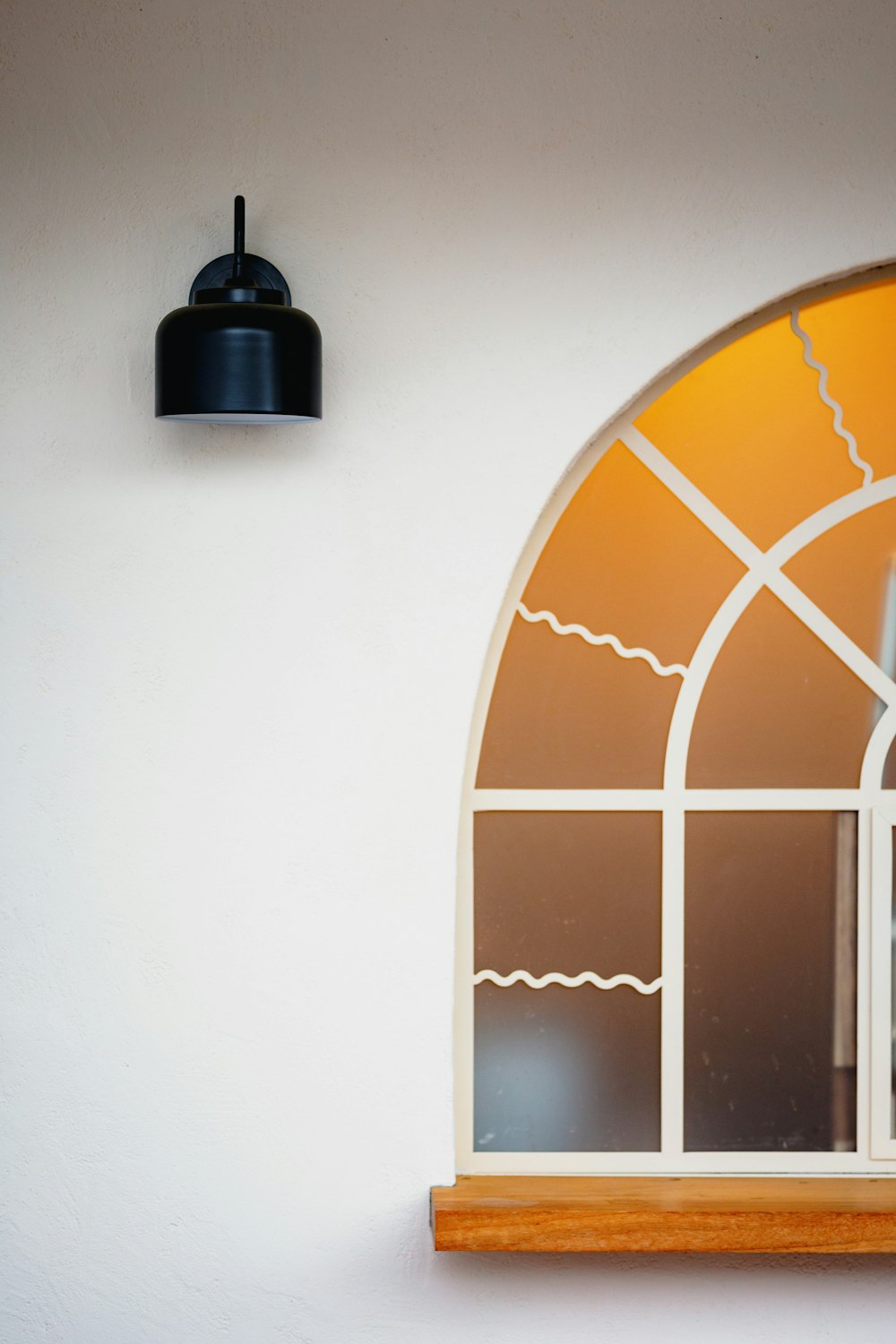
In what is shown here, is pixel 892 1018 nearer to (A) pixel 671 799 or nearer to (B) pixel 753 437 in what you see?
(A) pixel 671 799

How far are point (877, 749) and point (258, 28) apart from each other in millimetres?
1641

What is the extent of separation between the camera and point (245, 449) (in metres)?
2.04

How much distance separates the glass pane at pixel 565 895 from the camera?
2168 mm

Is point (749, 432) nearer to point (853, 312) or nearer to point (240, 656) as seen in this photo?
point (853, 312)

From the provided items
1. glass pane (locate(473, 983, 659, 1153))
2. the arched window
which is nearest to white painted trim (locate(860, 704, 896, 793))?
the arched window

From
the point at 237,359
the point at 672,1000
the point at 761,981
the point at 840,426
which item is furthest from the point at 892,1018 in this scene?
the point at 237,359

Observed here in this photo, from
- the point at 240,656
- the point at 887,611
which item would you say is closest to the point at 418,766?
the point at 240,656

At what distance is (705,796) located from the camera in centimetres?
217

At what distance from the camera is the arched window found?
216cm

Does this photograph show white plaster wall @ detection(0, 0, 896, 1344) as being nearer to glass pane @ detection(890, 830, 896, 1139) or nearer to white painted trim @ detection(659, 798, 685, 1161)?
white painted trim @ detection(659, 798, 685, 1161)

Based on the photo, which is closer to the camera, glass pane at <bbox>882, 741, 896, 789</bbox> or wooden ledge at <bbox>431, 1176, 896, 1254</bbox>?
wooden ledge at <bbox>431, 1176, 896, 1254</bbox>

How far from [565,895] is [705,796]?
31 centimetres

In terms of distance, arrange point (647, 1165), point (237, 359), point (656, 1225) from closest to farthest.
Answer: point (237, 359) < point (656, 1225) < point (647, 1165)

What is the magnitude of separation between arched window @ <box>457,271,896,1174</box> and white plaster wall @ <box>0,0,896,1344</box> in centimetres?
16
